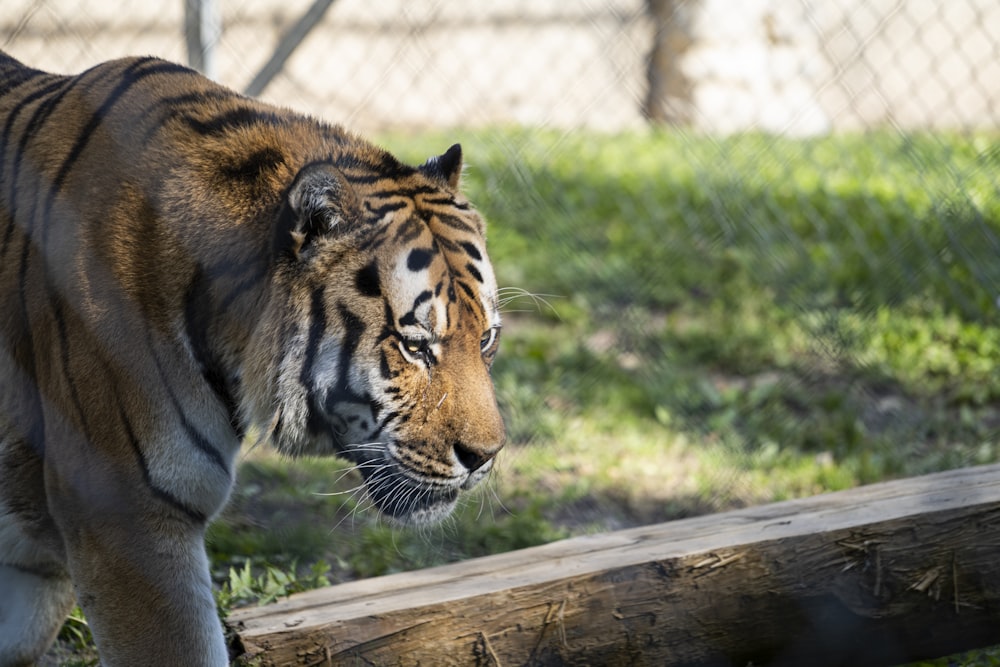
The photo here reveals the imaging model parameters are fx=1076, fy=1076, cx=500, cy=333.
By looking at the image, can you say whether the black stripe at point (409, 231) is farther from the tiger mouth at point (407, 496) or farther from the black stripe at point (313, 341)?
the tiger mouth at point (407, 496)

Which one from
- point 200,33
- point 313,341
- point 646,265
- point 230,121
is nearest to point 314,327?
point 313,341

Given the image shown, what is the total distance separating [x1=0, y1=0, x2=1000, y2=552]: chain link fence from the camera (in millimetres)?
3328

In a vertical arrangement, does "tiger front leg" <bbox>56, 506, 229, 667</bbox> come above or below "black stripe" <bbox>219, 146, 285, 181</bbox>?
below

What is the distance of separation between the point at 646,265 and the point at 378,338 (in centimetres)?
268

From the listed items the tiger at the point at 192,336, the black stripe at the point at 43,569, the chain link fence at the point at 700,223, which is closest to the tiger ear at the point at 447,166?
the tiger at the point at 192,336

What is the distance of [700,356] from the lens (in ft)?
12.6

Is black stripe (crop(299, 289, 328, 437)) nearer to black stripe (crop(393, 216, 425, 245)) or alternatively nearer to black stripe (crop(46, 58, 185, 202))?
black stripe (crop(393, 216, 425, 245))

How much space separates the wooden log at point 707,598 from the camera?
1.81 meters

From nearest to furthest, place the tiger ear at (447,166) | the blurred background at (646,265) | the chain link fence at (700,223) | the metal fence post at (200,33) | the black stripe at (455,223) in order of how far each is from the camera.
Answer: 1. the black stripe at (455,223)
2. the tiger ear at (447,166)
3. the blurred background at (646,265)
4. the metal fence post at (200,33)
5. the chain link fence at (700,223)

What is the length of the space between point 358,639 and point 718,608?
653mm

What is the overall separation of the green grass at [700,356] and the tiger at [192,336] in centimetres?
45

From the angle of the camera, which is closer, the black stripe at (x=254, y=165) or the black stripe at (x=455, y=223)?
the black stripe at (x=254, y=165)

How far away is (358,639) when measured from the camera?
1777 mm

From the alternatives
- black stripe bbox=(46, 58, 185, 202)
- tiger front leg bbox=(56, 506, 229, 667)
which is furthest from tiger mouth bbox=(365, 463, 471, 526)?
black stripe bbox=(46, 58, 185, 202)
